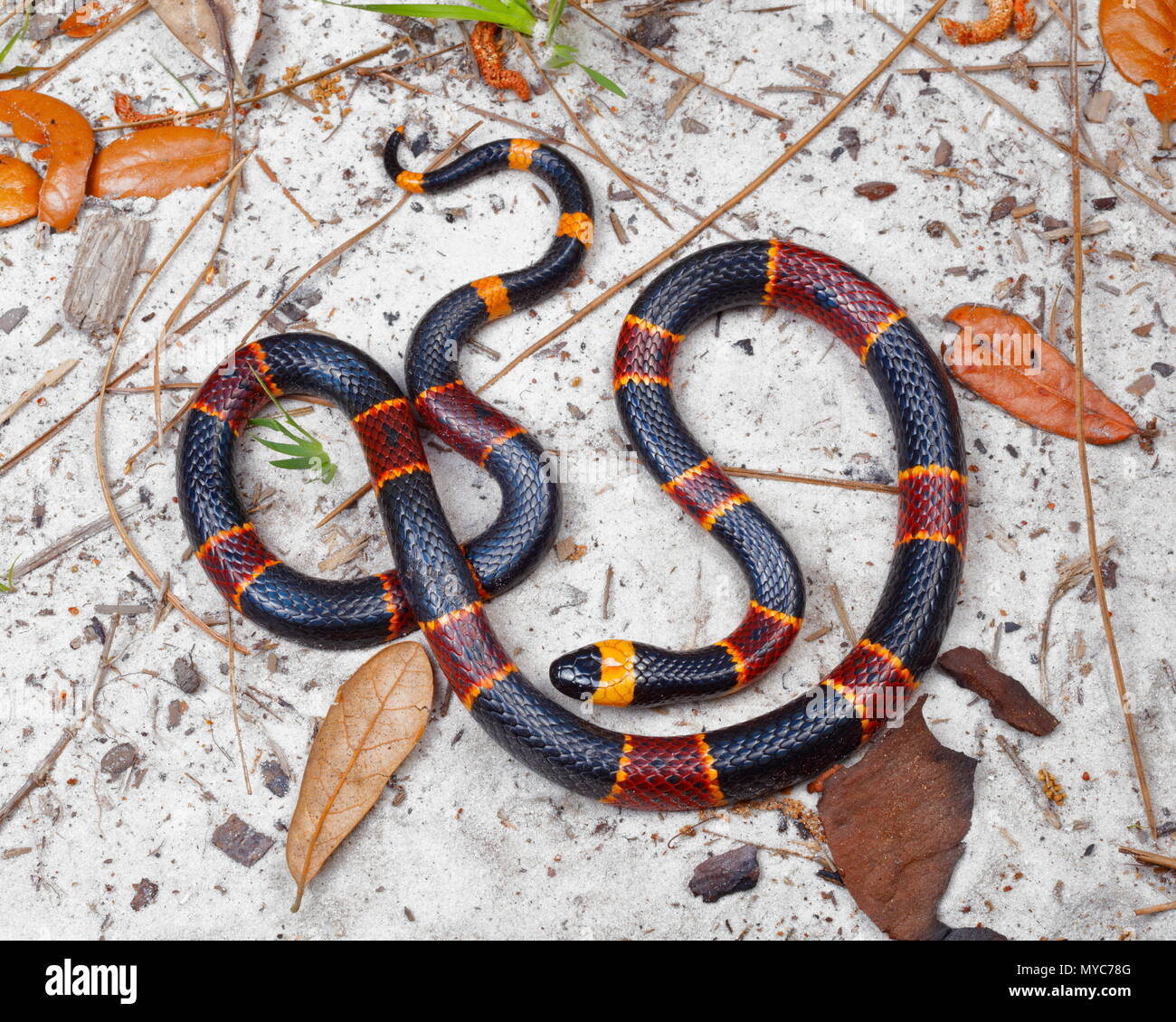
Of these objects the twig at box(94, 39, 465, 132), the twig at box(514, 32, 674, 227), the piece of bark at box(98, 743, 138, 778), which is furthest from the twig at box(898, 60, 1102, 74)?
the piece of bark at box(98, 743, 138, 778)

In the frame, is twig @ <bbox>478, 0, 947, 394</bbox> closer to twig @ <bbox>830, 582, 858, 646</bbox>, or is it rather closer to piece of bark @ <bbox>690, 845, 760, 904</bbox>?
twig @ <bbox>830, 582, 858, 646</bbox>

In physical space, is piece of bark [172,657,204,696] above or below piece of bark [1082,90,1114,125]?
below

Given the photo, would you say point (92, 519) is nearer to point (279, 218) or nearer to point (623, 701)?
point (279, 218)

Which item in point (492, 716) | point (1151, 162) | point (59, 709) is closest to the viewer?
point (492, 716)

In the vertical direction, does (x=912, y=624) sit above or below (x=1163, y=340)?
below

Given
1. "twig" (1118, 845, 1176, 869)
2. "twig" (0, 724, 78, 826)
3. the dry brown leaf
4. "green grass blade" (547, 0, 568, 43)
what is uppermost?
the dry brown leaf

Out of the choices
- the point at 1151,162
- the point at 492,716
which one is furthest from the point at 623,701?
the point at 1151,162
